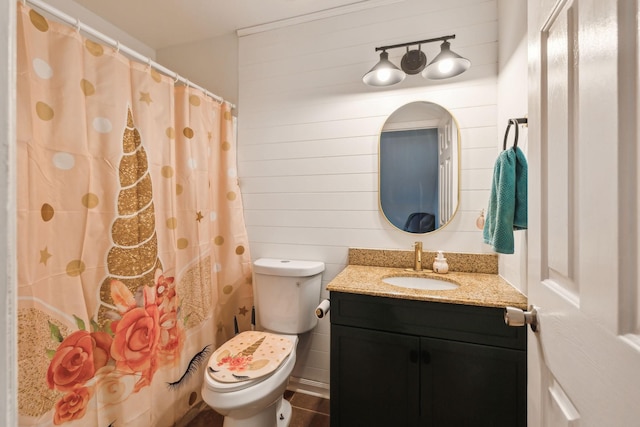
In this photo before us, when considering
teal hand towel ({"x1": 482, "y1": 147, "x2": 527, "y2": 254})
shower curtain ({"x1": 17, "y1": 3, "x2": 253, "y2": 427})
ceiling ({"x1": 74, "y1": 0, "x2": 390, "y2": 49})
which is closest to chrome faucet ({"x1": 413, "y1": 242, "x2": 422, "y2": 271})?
teal hand towel ({"x1": 482, "y1": 147, "x2": 527, "y2": 254})

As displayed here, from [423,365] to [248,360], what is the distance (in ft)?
2.58

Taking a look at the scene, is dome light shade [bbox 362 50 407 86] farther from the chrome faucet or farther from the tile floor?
the tile floor

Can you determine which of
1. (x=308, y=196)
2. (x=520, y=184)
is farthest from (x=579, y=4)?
(x=308, y=196)

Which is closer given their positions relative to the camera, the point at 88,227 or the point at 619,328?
the point at 619,328

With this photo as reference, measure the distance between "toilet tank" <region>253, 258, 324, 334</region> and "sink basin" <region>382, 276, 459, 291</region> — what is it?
458 mm

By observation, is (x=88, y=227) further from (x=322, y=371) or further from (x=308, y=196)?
(x=322, y=371)

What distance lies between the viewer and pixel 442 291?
125 centimetres

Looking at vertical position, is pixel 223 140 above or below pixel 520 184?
above

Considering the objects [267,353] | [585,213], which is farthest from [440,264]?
[585,213]

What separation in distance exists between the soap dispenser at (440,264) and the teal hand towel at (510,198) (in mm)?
471

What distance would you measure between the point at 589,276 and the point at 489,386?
0.89 m

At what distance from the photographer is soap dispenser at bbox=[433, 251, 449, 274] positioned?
1.52 meters

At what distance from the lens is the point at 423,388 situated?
46.9 inches

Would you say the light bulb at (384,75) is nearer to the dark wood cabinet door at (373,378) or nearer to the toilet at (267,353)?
the toilet at (267,353)
